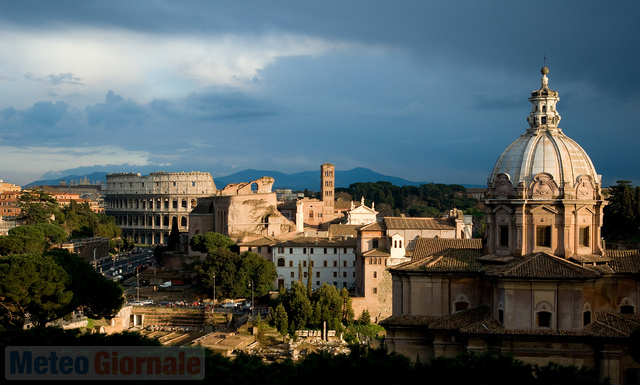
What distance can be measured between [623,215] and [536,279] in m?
39.6

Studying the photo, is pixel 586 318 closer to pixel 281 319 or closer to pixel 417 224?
pixel 281 319

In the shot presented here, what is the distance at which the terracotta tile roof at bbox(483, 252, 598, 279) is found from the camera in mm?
23859

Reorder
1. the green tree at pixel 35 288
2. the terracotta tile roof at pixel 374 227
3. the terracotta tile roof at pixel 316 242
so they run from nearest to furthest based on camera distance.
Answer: the green tree at pixel 35 288 < the terracotta tile roof at pixel 374 227 < the terracotta tile roof at pixel 316 242

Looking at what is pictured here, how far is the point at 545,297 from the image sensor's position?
24219 millimetres

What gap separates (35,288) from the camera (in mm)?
35719

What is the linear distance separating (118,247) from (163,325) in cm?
4766

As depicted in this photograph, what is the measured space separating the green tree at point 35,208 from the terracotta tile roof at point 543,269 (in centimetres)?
6679

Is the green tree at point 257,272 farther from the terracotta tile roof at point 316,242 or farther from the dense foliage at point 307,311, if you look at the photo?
the dense foliage at point 307,311

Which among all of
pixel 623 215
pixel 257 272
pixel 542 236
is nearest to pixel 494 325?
pixel 542 236

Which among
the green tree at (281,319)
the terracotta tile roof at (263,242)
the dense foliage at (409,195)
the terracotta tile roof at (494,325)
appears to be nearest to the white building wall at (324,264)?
the terracotta tile roof at (263,242)

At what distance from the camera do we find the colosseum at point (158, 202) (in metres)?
120

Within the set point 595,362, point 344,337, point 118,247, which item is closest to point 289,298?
point 344,337

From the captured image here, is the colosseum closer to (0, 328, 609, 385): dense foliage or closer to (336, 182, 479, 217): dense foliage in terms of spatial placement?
(336, 182, 479, 217): dense foliage

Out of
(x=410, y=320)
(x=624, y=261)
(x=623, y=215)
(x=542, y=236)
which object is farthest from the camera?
(x=623, y=215)
